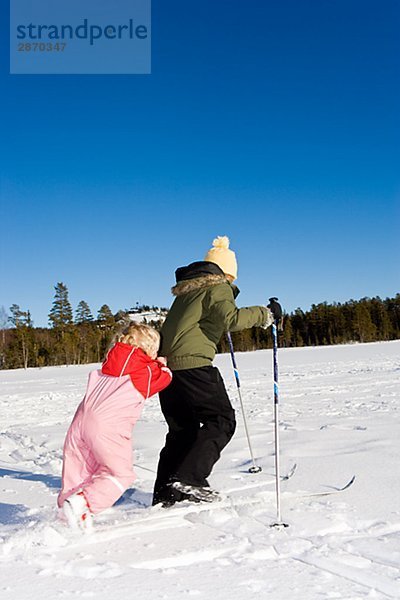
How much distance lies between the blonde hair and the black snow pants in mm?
272

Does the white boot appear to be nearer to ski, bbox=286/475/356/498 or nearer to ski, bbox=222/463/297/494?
ski, bbox=222/463/297/494

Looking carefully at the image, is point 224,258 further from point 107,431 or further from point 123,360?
point 107,431

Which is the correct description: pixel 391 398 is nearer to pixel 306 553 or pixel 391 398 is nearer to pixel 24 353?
pixel 306 553

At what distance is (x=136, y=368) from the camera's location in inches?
126

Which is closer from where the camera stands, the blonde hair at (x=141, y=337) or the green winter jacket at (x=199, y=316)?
the blonde hair at (x=141, y=337)

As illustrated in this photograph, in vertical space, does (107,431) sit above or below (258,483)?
above

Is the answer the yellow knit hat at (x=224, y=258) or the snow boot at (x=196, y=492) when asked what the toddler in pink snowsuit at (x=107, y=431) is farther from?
the yellow knit hat at (x=224, y=258)

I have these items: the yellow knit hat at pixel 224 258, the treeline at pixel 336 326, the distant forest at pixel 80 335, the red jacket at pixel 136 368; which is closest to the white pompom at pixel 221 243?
the yellow knit hat at pixel 224 258

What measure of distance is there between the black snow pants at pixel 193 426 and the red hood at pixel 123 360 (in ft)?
1.21

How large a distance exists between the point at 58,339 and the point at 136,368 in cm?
6248

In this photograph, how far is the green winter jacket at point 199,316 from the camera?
343 cm

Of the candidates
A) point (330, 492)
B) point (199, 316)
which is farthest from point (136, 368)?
point (330, 492)

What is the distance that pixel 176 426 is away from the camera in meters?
3.57

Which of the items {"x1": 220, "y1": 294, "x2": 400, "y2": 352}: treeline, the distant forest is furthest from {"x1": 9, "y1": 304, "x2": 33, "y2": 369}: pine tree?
{"x1": 220, "y1": 294, "x2": 400, "y2": 352}: treeline
